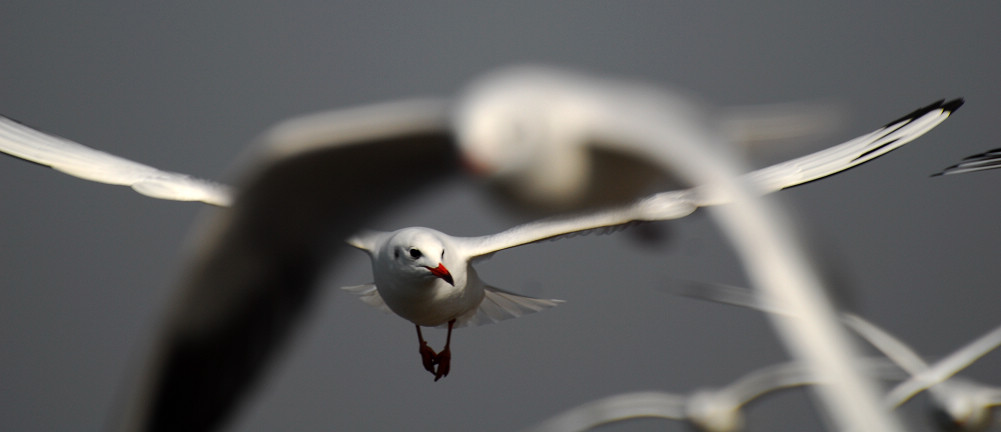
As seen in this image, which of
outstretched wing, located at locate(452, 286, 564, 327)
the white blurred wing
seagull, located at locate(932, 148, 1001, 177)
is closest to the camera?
seagull, located at locate(932, 148, 1001, 177)

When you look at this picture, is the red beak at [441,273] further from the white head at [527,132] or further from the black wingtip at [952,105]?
the black wingtip at [952,105]

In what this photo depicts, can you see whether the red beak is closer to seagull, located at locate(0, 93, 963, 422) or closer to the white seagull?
the white seagull

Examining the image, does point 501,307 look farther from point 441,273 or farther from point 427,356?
point 441,273

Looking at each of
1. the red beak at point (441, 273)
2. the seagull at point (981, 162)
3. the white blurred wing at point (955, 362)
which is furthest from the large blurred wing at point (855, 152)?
the white blurred wing at point (955, 362)

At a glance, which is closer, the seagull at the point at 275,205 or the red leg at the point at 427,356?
the seagull at the point at 275,205

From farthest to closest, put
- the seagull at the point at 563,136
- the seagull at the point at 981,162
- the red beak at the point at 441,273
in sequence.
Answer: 1. the seagull at the point at 981,162
2. the red beak at the point at 441,273
3. the seagull at the point at 563,136

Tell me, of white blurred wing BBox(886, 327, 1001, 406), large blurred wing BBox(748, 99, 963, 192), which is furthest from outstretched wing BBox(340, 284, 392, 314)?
white blurred wing BBox(886, 327, 1001, 406)
